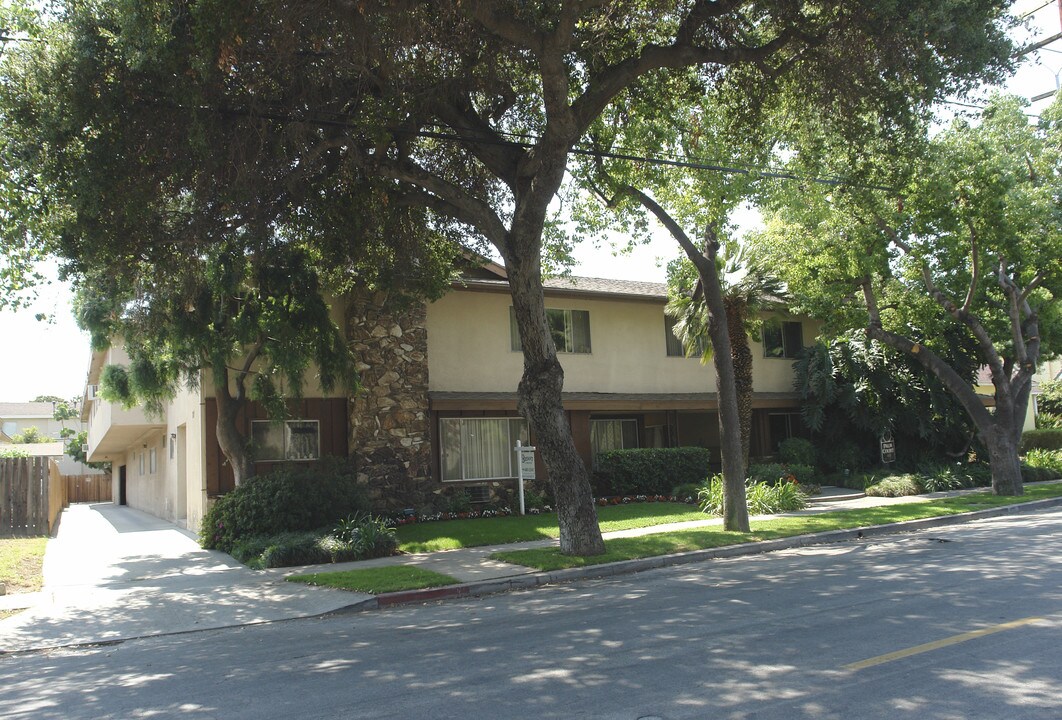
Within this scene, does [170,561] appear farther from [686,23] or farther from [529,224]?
[686,23]

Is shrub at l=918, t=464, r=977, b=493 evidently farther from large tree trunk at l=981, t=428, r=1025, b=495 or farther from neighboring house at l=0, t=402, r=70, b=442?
neighboring house at l=0, t=402, r=70, b=442

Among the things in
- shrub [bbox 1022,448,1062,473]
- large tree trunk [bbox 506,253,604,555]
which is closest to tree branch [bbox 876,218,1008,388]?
shrub [bbox 1022,448,1062,473]

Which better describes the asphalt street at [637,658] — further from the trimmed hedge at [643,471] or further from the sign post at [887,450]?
the sign post at [887,450]

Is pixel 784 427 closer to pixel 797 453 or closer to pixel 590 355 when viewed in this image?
pixel 797 453

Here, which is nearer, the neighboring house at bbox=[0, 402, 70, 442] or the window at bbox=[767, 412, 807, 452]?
the window at bbox=[767, 412, 807, 452]

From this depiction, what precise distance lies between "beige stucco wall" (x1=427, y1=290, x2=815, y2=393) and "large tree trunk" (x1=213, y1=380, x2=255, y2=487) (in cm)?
526

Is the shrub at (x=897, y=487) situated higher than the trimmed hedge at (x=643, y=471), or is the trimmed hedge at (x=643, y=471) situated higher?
the trimmed hedge at (x=643, y=471)

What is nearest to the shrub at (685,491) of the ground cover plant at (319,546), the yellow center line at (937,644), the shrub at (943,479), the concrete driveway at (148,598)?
the shrub at (943,479)

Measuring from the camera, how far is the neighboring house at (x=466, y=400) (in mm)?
18562

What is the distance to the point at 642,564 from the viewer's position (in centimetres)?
1267

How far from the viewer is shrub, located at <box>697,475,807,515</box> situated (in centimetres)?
1895

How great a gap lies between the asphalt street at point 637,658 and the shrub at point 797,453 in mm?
13892

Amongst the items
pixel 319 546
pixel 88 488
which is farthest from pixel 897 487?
pixel 88 488

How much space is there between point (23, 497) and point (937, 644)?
831 inches
